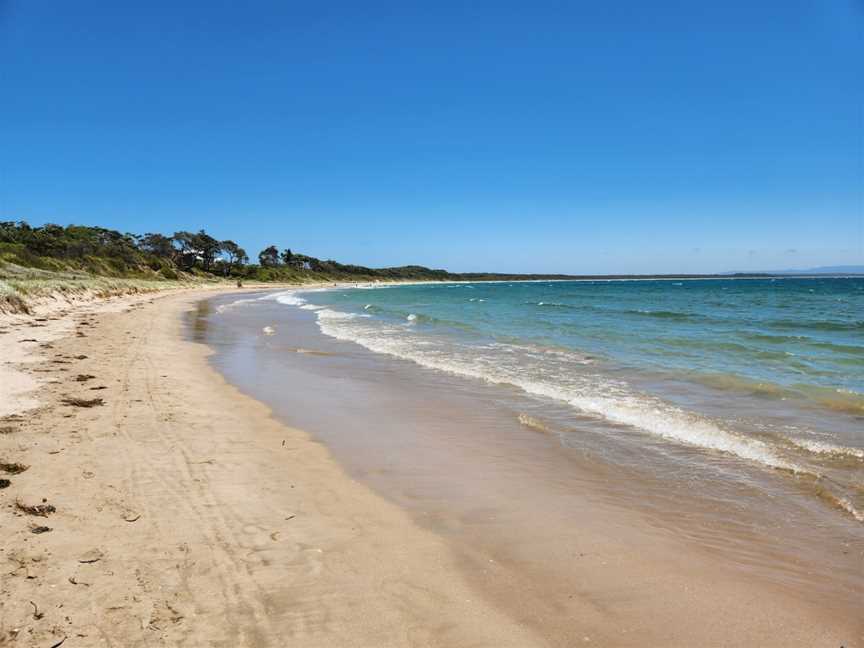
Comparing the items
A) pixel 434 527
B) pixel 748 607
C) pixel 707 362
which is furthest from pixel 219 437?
pixel 707 362

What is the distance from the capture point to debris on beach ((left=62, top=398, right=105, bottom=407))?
7.79 meters

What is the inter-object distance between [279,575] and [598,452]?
4.69m

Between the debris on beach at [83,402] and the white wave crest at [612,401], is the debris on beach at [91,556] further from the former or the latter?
A: the white wave crest at [612,401]

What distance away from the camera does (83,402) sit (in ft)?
25.9

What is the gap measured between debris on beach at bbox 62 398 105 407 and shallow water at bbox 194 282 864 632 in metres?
2.69

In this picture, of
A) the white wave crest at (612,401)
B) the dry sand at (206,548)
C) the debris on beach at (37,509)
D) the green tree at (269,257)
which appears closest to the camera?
the dry sand at (206,548)

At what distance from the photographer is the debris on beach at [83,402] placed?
25.6 feet

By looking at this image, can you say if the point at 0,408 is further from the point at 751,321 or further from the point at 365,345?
the point at 751,321

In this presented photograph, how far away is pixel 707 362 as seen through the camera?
14.3 meters

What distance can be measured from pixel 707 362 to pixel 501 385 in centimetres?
689

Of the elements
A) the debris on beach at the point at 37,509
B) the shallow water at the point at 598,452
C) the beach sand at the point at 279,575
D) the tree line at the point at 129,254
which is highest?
the tree line at the point at 129,254

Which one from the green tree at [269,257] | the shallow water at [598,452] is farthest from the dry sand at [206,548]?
the green tree at [269,257]

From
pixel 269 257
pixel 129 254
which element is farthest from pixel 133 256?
pixel 269 257

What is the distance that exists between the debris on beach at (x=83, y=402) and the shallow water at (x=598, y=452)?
2693 millimetres
